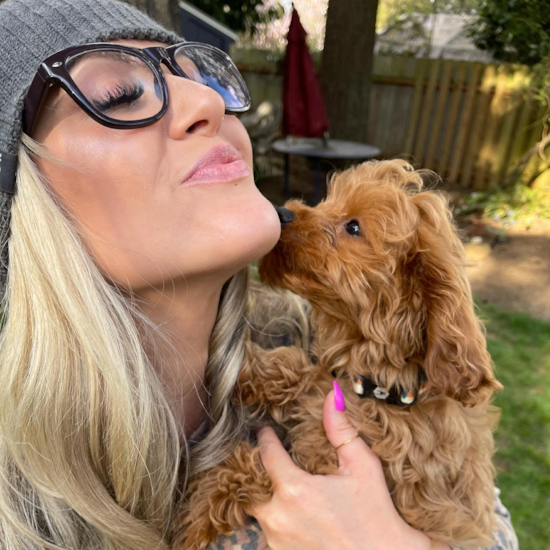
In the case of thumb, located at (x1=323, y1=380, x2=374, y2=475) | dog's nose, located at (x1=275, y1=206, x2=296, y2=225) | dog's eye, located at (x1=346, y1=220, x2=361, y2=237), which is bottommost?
thumb, located at (x1=323, y1=380, x2=374, y2=475)

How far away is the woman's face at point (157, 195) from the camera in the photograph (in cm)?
133

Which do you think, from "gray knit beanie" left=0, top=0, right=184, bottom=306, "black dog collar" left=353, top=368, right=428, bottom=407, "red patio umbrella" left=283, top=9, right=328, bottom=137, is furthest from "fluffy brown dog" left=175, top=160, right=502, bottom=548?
"red patio umbrella" left=283, top=9, right=328, bottom=137

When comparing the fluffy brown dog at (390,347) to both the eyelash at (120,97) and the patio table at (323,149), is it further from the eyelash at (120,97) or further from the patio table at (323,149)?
the patio table at (323,149)

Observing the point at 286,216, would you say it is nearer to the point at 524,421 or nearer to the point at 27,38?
the point at 27,38

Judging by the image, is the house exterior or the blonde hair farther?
the house exterior

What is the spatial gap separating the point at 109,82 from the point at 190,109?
0.24 metres

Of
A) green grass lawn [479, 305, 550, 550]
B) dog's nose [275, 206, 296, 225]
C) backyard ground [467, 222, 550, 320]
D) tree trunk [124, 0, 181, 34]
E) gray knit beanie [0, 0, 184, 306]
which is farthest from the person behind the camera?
backyard ground [467, 222, 550, 320]

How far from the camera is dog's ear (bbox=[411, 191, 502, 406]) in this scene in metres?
1.52

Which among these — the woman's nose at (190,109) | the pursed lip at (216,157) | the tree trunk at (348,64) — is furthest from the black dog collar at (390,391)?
the tree trunk at (348,64)

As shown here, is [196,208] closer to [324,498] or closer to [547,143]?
[324,498]

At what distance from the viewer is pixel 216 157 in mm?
1452

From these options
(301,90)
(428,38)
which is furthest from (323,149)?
(428,38)

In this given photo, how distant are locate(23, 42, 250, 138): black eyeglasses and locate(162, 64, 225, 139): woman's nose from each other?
31 millimetres

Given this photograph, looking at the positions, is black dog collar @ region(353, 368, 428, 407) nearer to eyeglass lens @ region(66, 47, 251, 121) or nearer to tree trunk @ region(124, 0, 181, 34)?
eyeglass lens @ region(66, 47, 251, 121)
